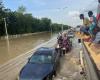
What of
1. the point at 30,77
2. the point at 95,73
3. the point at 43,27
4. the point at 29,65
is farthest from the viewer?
the point at 43,27

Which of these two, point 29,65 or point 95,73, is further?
point 29,65

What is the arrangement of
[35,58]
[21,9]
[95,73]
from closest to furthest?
[95,73] → [35,58] → [21,9]

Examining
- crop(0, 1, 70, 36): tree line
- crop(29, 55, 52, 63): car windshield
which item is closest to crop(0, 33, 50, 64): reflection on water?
crop(29, 55, 52, 63): car windshield

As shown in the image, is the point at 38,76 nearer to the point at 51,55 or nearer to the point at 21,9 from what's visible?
the point at 51,55

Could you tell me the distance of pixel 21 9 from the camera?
438 feet

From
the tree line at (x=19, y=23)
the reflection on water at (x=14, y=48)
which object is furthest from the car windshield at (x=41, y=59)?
the tree line at (x=19, y=23)

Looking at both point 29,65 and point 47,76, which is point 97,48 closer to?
point 47,76

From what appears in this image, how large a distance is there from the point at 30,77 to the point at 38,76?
1.09ft

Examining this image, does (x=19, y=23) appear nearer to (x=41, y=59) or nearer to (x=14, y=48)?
(x=14, y=48)

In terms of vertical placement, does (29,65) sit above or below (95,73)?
below

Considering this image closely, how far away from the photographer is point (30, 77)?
12148 millimetres

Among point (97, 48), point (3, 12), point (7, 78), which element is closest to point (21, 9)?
point (3, 12)

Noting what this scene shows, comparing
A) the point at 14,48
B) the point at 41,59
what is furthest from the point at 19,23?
the point at 41,59

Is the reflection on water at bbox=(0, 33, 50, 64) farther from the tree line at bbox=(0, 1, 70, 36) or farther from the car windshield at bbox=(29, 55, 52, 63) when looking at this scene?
the tree line at bbox=(0, 1, 70, 36)
